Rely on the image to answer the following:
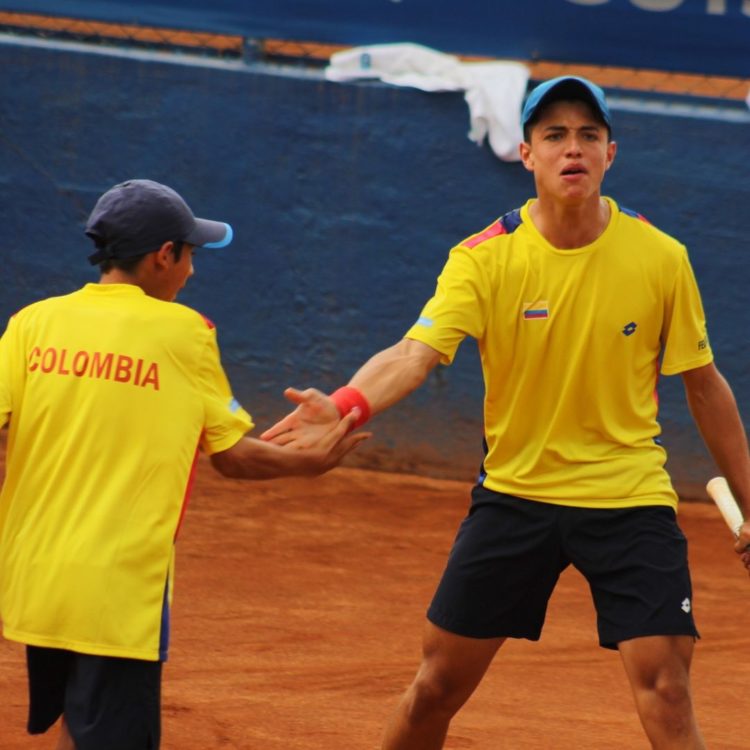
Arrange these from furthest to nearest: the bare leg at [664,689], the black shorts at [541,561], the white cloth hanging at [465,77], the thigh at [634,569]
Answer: the white cloth hanging at [465,77] < the black shorts at [541,561] < the thigh at [634,569] < the bare leg at [664,689]

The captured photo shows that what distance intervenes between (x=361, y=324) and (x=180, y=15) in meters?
2.18

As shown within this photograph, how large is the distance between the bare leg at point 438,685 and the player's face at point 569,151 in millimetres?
1337

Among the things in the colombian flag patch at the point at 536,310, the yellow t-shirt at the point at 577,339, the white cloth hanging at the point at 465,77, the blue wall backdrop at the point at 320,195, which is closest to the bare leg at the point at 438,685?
the yellow t-shirt at the point at 577,339

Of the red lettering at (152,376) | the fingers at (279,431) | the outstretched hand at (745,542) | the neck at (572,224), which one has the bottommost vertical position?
the outstretched hand at (745,542)

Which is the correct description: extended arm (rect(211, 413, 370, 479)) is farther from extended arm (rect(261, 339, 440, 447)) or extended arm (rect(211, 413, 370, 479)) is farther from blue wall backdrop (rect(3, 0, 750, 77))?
blue wall backdrop (rect(3, 0, 750, 77))

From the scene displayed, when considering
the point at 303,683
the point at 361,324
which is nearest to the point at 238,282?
the point at 361,324

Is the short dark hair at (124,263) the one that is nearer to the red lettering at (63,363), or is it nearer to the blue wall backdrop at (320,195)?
the red lettering at (63,363)

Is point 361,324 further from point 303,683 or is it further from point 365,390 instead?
point 365,390

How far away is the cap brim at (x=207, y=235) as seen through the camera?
160 inches

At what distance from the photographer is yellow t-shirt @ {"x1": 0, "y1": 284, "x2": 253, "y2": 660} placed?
12.2 feet

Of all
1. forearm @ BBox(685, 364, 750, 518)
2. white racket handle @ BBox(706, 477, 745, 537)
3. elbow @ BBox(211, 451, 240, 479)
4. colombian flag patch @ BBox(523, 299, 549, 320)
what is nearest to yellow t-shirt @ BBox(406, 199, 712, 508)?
colombian flag patch @ BBox(523, 299, 549, 320)

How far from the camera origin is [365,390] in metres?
4.48

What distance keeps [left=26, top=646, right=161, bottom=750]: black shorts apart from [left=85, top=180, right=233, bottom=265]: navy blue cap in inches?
39.6

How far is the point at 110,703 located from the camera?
3.75 metres
